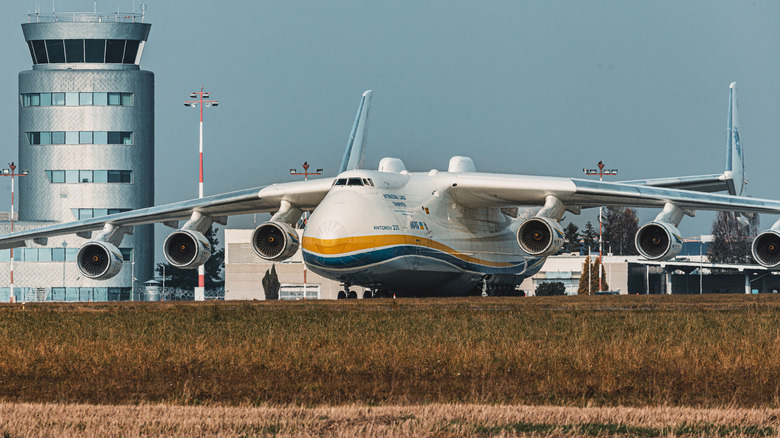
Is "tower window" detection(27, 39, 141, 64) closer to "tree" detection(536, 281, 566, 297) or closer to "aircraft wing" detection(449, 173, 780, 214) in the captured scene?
"tree" detection(536, 281, 566, 297)

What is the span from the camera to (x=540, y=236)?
3381 cm

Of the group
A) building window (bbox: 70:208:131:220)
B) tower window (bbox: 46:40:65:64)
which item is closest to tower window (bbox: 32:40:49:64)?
tower window (bbox: 46:40:65:64)

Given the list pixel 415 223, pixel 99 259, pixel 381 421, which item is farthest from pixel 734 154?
pixel 381 421

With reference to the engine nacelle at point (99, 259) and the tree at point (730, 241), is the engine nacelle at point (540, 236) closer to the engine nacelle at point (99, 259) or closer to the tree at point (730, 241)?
the engine nacelle at point (99, 259)

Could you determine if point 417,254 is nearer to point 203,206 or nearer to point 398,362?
point 203,206

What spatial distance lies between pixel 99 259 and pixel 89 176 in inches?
1535

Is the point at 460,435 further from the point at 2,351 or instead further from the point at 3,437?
the point at 2,351

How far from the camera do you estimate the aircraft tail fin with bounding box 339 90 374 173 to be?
4394 centimetres

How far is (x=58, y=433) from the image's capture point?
362 inches

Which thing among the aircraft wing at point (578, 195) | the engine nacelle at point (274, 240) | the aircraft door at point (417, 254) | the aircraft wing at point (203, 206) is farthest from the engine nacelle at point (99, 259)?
the aircraft wing at point (578, 195)

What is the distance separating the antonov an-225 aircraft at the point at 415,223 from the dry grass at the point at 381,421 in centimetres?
2164

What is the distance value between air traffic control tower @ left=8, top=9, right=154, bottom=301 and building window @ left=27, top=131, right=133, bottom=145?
0.06 metres

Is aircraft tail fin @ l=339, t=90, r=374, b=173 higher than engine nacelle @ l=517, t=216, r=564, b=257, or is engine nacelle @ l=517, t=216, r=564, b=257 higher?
aircraft tail fin @ l=339, t=90, r=374, b=173

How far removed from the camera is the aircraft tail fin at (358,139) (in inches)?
1730
